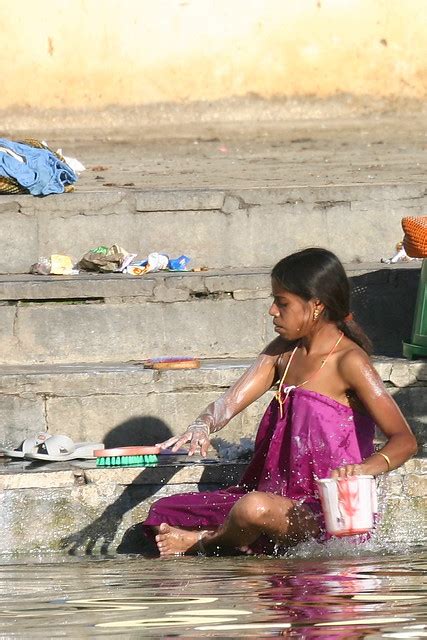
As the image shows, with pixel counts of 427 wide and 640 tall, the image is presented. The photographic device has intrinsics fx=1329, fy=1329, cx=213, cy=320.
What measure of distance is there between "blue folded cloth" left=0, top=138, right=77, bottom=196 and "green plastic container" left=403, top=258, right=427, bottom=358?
242 cm

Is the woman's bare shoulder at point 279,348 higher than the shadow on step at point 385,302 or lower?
lower

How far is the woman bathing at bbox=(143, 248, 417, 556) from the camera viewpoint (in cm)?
497

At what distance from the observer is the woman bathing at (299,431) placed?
16.3 feet

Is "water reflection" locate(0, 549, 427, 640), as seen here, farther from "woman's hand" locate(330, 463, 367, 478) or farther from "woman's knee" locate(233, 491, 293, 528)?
"woman's hand" locate(330, 463, 367, 478)

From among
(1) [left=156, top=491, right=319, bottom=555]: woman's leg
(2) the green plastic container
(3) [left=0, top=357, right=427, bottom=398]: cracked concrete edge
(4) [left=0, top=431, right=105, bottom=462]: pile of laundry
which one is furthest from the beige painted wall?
(1) [left=156, top=491, right=319, bottom=555]: woman's leg

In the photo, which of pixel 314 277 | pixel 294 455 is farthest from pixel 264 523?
pixel 314 277

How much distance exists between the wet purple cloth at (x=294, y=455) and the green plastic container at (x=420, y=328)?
1460mm

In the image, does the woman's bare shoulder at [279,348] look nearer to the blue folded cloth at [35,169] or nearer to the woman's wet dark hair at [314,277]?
the woman's wet dark hair at [314,277]

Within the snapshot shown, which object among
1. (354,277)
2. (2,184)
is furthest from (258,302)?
(2,184)

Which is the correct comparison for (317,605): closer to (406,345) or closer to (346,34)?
(406,345)

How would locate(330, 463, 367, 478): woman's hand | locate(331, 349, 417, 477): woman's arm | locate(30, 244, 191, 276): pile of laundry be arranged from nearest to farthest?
locate(330, 463, 367, 478): woman's hand → locate(331, 349, 417, 477): woman's arm → locate(30, 244, 191, 276): pile of laundry

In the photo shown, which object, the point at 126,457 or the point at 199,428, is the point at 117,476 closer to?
→ the point at 126,457

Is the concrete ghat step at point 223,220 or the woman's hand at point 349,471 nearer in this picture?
the woman's hand at point 349,471

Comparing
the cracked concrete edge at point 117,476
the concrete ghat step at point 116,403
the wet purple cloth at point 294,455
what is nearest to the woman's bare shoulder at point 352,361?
the wet purple cloth at point 294,455
